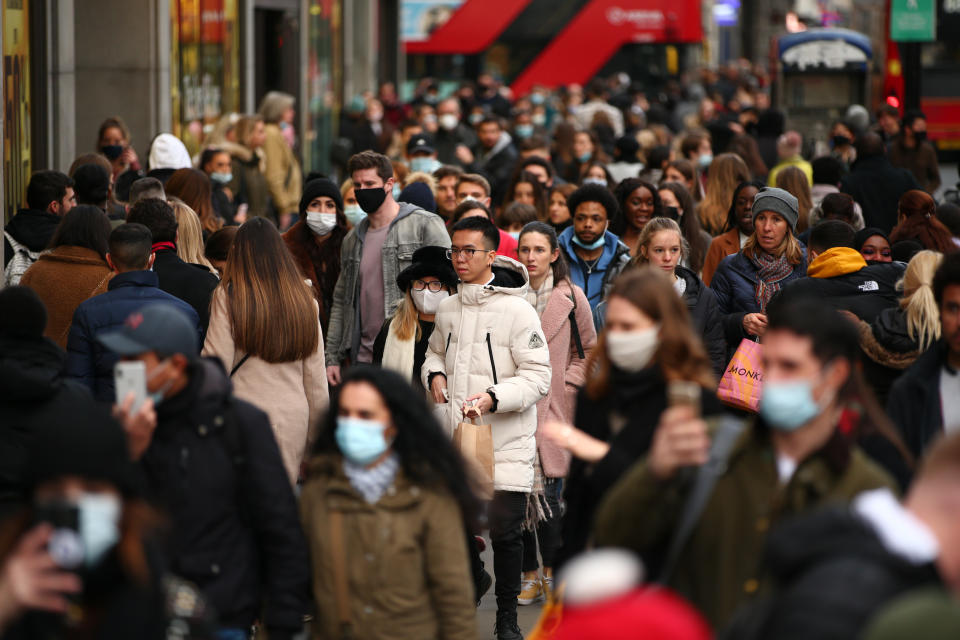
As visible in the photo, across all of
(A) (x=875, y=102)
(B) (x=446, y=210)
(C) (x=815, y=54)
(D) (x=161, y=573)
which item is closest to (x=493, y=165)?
(B) (x=446, y=210)

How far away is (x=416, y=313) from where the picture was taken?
720cm

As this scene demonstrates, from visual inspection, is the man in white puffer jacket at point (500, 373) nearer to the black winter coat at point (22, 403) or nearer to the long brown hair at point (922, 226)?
the black winter coat at point (22, 403)

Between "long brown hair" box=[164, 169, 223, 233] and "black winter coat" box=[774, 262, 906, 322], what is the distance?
384cm

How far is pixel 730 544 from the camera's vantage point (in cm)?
338

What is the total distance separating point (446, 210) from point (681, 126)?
56.1 ft

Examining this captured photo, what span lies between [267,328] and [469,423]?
3.15ft

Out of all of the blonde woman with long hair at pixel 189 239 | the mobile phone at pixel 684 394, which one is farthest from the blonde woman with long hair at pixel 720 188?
the mobile phone at pixel 684 394

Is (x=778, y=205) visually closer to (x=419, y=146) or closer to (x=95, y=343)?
(x=95, y=343)

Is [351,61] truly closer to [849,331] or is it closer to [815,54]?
[815,54]

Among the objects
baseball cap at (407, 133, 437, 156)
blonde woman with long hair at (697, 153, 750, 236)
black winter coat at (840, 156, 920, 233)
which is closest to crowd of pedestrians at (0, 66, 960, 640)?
blonde woman with long hair at (697, 153, 750, 236)

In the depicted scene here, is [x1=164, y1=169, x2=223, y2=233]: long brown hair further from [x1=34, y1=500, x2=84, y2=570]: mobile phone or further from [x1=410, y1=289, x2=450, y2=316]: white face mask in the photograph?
[x1=34, y1=500, x2=84, y2=570]: mobile phone

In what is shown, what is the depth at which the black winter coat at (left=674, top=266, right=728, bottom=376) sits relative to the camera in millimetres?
7695

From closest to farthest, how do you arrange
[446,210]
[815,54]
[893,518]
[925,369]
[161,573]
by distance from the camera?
[893,518] → [161,573] → [925,369] → [446,210] → [815,54]

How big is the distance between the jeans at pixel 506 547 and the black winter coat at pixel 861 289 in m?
1.58
